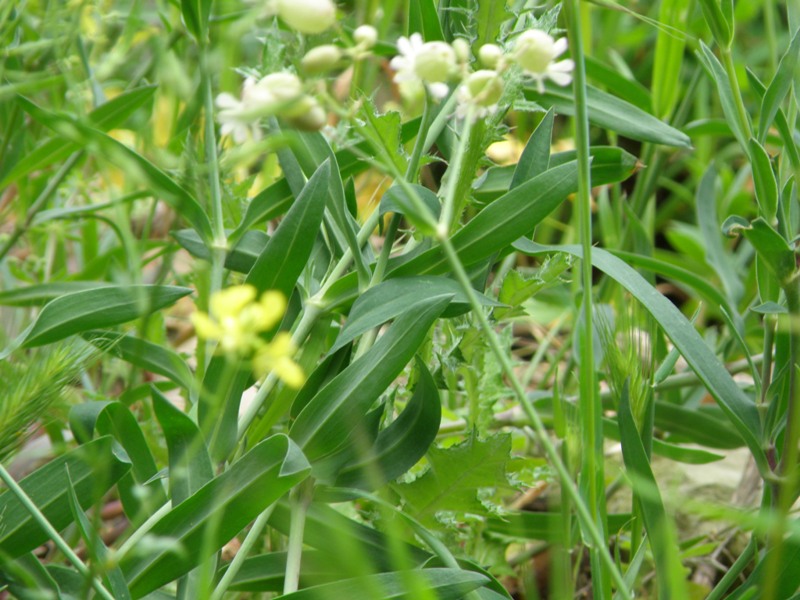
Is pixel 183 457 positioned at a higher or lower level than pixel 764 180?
lower

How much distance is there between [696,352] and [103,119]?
559mm

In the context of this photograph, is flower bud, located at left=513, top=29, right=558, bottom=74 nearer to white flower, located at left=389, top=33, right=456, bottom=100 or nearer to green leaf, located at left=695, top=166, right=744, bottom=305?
white flower, located at left=389, top=33, right=456, bottom=100

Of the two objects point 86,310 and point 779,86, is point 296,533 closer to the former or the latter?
point 86,310

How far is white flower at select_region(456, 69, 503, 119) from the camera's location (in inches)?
16.8

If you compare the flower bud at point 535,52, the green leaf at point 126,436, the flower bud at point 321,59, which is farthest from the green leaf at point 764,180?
the green leaf at point 126,436

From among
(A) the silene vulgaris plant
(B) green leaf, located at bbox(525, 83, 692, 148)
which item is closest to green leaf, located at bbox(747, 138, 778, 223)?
(A) the silene vulgaris plant

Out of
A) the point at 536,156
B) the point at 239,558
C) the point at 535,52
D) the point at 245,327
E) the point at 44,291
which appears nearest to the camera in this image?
the point at 245,327

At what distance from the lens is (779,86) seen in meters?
0.61

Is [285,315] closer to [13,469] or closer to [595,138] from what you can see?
[13,469]

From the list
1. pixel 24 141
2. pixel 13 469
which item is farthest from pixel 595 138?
pixel 13 469

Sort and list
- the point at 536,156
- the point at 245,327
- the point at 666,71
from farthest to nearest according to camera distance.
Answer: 1. the point at 666,71
2. the point at 536,156
3. the point at 245,327

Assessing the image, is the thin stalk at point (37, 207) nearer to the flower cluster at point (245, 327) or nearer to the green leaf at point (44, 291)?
the green leaf at point (44, 291)

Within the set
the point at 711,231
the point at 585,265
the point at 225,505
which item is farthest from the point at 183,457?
the point at 711,231

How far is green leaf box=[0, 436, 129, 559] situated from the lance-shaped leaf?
0.20 feet
